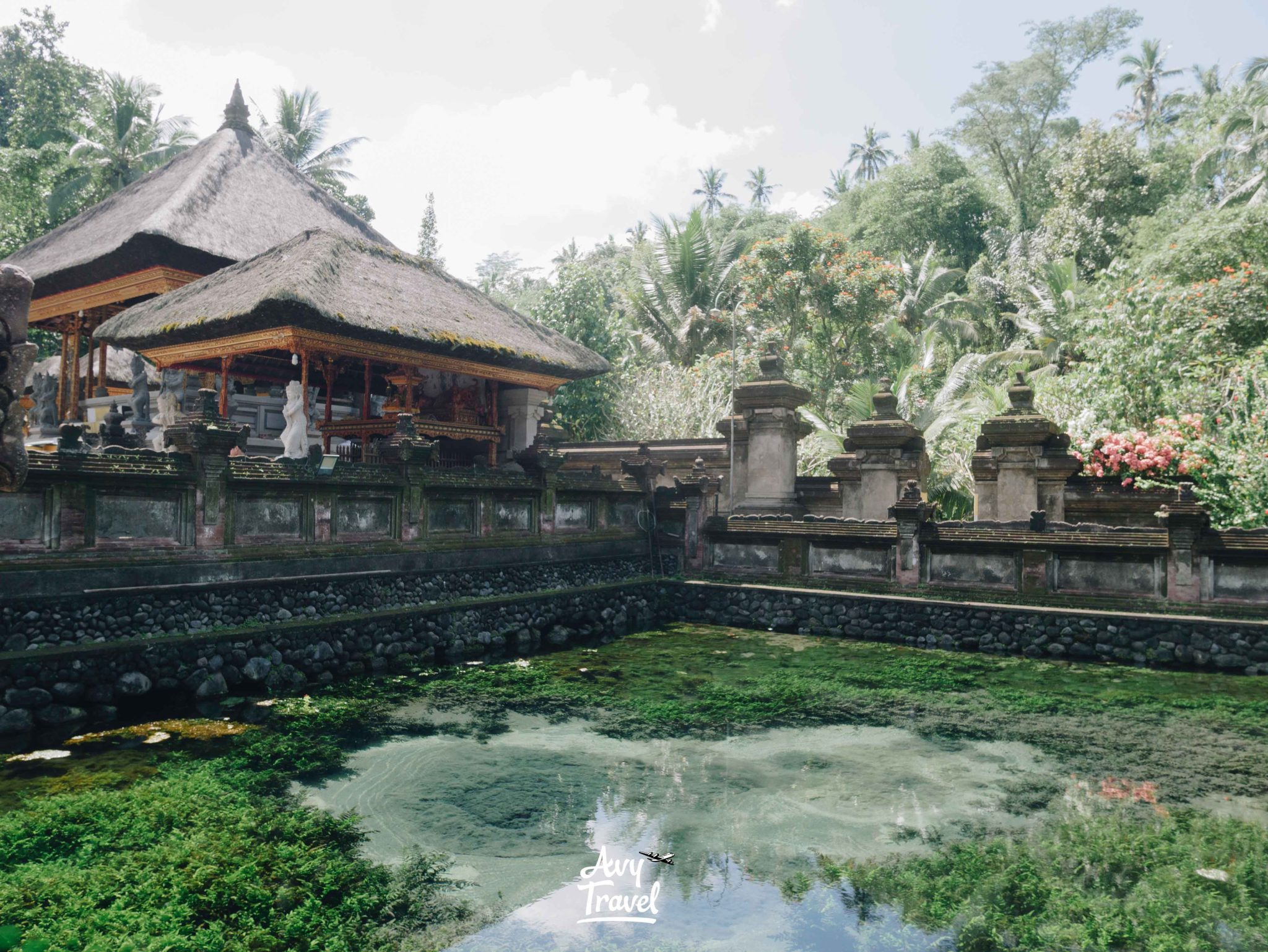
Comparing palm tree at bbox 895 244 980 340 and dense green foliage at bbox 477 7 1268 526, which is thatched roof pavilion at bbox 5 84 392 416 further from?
palm tree at bbox 895 244 980 340

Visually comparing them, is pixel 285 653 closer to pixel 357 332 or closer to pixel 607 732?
pixel 607 732

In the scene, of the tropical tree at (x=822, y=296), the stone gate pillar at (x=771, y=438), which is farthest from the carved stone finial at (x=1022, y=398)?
the tropical tree at (x=822, y=296)

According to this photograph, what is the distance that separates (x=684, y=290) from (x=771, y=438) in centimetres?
1584

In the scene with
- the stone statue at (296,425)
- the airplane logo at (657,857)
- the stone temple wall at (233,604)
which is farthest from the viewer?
the stone statue at (296,425)

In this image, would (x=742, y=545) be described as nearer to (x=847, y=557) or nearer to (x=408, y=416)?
(x=847, y=557)

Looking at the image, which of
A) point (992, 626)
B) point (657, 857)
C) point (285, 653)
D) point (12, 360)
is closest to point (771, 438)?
point (992, 626)

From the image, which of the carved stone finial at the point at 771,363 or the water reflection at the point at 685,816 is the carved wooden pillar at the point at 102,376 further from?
the water reflection at the point at 685,816

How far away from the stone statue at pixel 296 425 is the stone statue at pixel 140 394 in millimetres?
4482

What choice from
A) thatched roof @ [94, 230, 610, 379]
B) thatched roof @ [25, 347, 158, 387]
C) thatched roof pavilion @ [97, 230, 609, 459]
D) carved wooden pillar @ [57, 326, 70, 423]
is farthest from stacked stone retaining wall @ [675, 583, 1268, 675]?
thatched roof @ [25, 347, 158, 387]

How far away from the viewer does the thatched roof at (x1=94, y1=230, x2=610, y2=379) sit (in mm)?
12242

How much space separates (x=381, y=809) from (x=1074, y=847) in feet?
14.7

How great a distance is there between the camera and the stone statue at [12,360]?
2.83 m

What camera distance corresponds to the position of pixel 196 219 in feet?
52.5

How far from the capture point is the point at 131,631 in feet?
26.9
